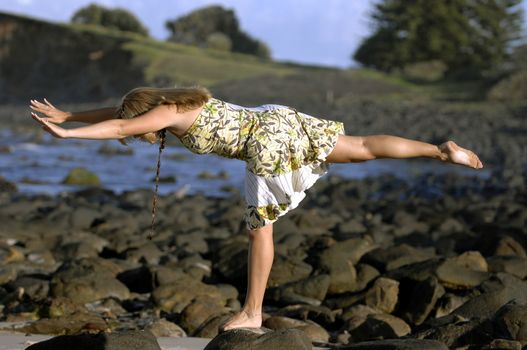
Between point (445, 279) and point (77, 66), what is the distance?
192 feet

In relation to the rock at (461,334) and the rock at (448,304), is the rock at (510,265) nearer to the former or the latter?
the rock at (448,304)

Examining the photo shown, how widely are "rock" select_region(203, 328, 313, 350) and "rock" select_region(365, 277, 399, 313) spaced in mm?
2410

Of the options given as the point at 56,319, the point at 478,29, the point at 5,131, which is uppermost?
the point at 478,29

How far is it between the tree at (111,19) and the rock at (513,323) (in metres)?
72.1

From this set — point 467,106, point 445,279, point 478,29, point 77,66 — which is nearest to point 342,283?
point 445,279

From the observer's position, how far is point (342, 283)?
784 centimetres

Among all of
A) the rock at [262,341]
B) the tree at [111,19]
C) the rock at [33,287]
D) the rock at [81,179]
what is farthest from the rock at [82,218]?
the tree at [111,19]

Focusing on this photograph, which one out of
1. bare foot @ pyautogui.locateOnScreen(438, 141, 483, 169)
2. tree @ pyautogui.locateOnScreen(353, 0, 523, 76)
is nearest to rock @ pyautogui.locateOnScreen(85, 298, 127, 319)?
bare foot @ pyautogui.locateOnScreen(438, 141, 483, 169)

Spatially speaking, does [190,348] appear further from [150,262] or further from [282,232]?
[282,232]

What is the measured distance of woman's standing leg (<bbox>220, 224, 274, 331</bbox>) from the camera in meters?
5.73

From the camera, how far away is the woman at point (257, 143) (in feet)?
17.7

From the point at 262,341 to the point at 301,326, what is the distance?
1696 millimetres

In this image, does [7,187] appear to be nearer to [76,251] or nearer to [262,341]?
[76,251]

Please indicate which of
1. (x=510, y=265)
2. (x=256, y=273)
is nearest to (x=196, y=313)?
(x=256, y=273)
